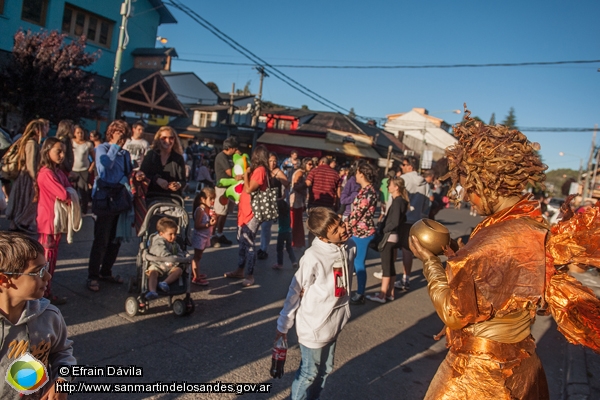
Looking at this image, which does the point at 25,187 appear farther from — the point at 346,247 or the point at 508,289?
the point at 508,289

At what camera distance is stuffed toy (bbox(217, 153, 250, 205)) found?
24.7ft

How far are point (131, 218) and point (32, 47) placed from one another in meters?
9.96

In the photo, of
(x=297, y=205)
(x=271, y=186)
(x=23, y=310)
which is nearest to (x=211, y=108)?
(x=297, y=205)

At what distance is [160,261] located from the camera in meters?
4.90

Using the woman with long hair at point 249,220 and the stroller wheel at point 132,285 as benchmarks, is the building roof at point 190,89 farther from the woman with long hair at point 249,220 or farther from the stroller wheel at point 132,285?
the stroller wheel at point 132,285

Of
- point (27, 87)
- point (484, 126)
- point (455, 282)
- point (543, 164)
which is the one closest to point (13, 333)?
point (455, 282)

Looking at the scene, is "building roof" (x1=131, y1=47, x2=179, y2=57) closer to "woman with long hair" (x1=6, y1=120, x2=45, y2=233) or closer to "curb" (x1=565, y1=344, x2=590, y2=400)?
"woman with long hair" (x1=6, y1=120, x2=45, y2=233)

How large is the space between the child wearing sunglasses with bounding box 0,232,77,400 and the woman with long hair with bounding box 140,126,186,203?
371cm

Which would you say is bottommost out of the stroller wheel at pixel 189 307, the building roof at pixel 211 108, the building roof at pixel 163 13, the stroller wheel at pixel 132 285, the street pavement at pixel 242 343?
the street pavement at pixel 242 343

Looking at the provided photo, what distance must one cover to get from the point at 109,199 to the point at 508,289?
→ 15.5 feet

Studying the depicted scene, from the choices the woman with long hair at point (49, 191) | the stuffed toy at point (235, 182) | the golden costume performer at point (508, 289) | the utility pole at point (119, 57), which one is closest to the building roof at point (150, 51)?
the utility pole at point (119, 57)

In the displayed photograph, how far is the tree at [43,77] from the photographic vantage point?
41.2ft

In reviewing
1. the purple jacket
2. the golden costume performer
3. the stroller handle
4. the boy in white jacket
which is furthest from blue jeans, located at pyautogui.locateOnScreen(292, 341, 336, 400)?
the purple jacket

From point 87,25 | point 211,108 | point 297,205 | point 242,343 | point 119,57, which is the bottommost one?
point 242,343
